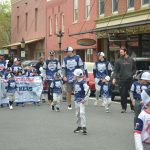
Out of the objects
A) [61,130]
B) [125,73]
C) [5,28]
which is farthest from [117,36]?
[5,28]

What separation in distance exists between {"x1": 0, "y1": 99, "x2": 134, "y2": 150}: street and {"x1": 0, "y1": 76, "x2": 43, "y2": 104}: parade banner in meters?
1.62

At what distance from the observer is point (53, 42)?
150 feet

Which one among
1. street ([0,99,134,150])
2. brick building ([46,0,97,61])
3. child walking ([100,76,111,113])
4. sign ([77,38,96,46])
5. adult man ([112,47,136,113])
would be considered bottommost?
street ([0,99,134,150])

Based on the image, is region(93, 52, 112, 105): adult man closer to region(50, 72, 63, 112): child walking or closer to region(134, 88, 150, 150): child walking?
region(50, 72, 63, 112): child walking

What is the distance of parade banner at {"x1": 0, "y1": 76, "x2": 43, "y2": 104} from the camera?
62.1 feet

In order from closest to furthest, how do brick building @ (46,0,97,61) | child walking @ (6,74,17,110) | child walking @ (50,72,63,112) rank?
child walking @ (50,72,63,112) < child walking @ (6,74,17,110) < brick building @ (46,0,97,61)

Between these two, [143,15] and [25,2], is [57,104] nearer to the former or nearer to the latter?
[143,15]

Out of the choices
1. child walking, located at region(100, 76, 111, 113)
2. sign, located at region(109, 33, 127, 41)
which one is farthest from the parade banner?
sign, located at region(109, 33, 127, 41)

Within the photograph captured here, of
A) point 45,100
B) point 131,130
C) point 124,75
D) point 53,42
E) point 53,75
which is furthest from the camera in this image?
point 53,42

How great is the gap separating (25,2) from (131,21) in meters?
27.6

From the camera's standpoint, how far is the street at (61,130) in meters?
10.4

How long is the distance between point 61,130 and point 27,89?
279 inches

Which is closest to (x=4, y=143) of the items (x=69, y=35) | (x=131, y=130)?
(x=131, y=130)

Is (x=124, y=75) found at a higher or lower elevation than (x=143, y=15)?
lower
